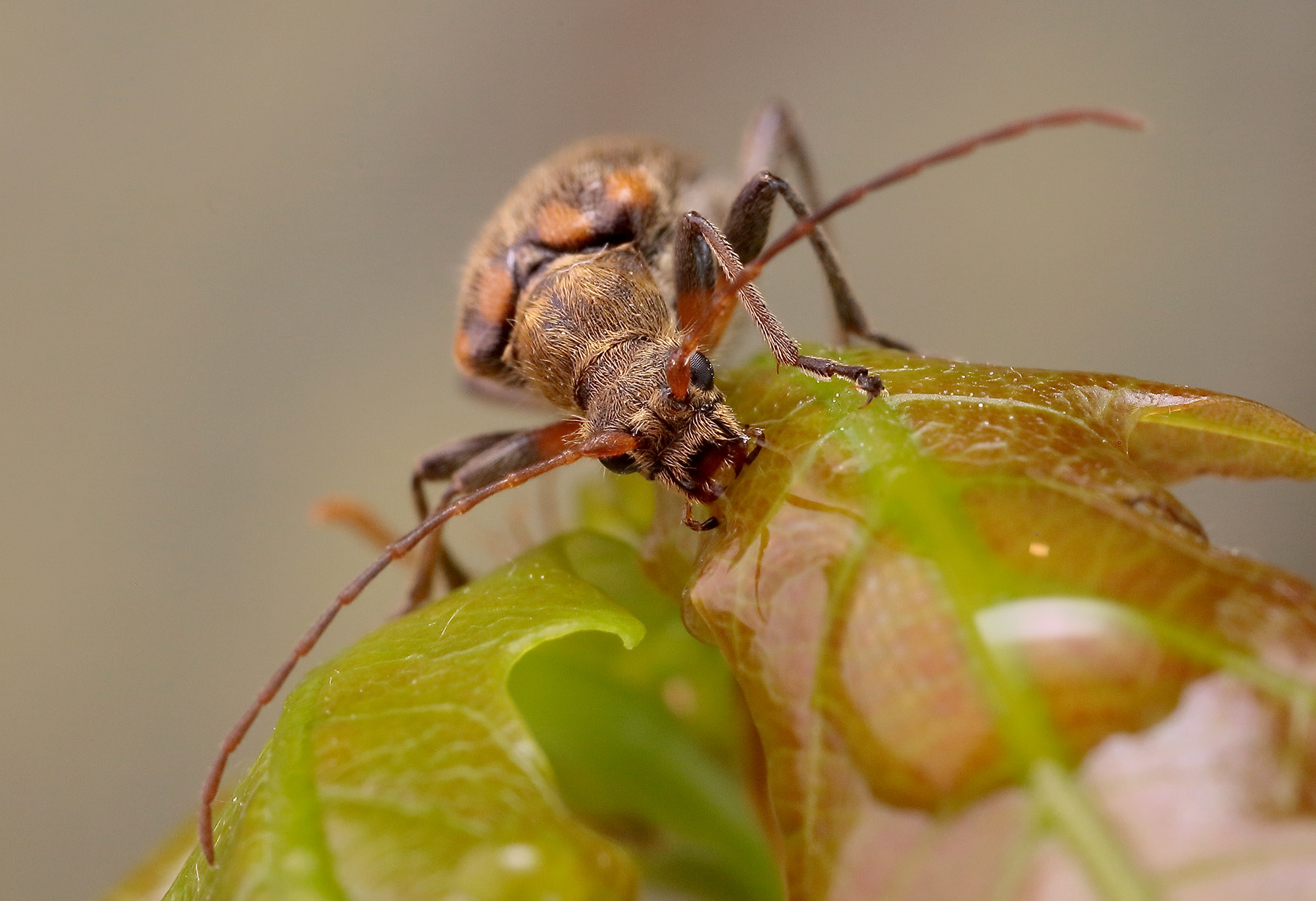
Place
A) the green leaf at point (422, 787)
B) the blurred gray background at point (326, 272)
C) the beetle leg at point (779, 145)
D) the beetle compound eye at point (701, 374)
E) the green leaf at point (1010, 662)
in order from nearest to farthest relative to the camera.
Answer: the green leaf at point (1010, 662), the green leaf at point (422, 787), the beetle compound eye at point (701, 374), the beetle leg at point (779, 145), the blurred gray background at point (326, 272)

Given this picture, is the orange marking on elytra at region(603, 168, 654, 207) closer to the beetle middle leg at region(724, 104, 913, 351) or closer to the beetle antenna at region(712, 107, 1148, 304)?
the beetle middle leg at region(724, 104, 913, 351)

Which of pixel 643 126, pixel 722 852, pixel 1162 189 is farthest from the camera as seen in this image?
pixel 643 126

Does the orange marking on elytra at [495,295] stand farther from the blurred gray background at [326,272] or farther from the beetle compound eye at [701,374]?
the blurred gray background at [326,272]

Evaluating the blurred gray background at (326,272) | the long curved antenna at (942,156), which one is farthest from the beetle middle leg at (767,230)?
Answer: the blurred gray background at (326,272)

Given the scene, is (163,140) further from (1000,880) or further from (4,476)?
(1000,880)

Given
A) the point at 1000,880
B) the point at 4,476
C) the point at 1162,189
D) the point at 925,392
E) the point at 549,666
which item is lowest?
the point at 1162,189

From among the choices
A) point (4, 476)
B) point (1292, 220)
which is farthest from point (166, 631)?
point (1292, 220)
